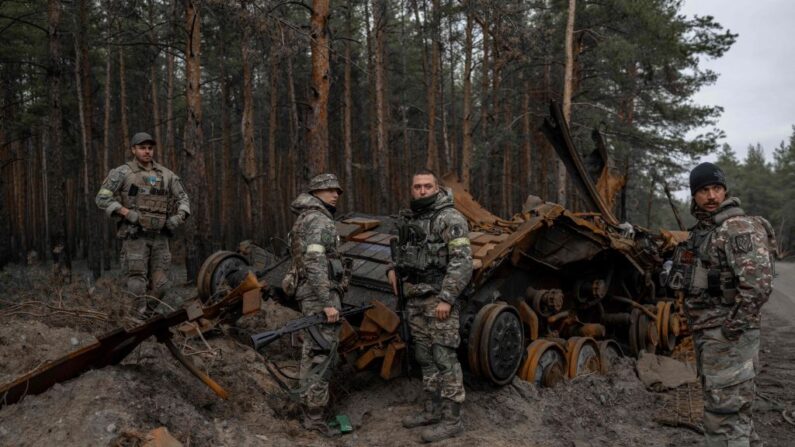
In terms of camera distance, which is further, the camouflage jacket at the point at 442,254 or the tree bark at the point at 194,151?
the tree bark at the point at 194,151

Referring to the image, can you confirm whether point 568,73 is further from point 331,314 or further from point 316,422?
point 316,422

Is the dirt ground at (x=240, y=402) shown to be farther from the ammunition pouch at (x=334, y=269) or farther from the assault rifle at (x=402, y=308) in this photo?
the ammunition pouch at (x=334, y=269)

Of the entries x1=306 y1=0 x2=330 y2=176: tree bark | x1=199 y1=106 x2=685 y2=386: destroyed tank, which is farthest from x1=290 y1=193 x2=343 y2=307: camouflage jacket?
x1=306 y1=0 x2=330 y2=176: tree bark

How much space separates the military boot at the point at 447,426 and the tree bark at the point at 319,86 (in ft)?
18.1

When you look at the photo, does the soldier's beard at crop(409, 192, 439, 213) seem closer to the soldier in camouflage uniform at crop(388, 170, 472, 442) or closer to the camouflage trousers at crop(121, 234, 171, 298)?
the soldier in camouflage uniform at crop(388, 170, 472, 442)

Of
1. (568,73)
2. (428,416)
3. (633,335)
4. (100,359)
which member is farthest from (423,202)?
(568,73)

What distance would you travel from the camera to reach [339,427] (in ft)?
15.3

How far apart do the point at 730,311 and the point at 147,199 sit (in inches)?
210

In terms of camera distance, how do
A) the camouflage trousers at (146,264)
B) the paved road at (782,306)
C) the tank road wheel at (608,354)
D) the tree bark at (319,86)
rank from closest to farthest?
the camouflage trousers at (146,264), the tank road wheel at (608,354), the tree bark at (319,86), the paved road at (782,306)

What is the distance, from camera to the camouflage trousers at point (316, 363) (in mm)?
4582

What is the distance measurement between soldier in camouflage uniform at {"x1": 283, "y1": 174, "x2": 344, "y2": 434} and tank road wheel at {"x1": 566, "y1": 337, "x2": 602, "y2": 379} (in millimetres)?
3042

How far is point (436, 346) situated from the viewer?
472 cm

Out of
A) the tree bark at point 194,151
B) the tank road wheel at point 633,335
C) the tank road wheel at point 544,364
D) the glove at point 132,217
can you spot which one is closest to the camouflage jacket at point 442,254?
the tank road wheel at point 544,364

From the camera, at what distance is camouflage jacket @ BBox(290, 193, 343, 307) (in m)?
4.61
